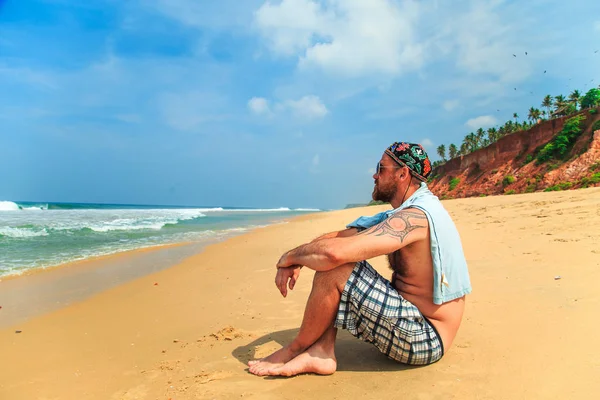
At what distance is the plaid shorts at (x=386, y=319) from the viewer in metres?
2.19

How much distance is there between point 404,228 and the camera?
2143 mm

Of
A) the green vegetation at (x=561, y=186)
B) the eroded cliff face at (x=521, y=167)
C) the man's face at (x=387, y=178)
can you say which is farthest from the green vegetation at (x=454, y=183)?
the man's face at (x=387, y=178)

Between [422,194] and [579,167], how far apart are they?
2776cm

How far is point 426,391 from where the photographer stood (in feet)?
6.81

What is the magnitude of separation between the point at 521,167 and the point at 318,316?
34.7 meters

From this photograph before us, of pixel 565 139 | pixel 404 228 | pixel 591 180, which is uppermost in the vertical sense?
pixel 565 139

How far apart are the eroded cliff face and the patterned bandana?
23.1m

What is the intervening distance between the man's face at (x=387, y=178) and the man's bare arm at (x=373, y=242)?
0.38 m

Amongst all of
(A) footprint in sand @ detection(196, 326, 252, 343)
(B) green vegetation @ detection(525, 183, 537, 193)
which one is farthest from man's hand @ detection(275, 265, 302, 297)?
(B) green vegetation @ detection(525, 183, 537, 193)

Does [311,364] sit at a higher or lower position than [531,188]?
lower

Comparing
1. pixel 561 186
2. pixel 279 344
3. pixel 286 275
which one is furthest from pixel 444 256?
pixel 561 186

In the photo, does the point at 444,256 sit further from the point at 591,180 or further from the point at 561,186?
the point at 561,186

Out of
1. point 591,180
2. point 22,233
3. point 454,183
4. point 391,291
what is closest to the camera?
point 391,291

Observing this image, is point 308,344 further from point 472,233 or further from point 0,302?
point 472,233
